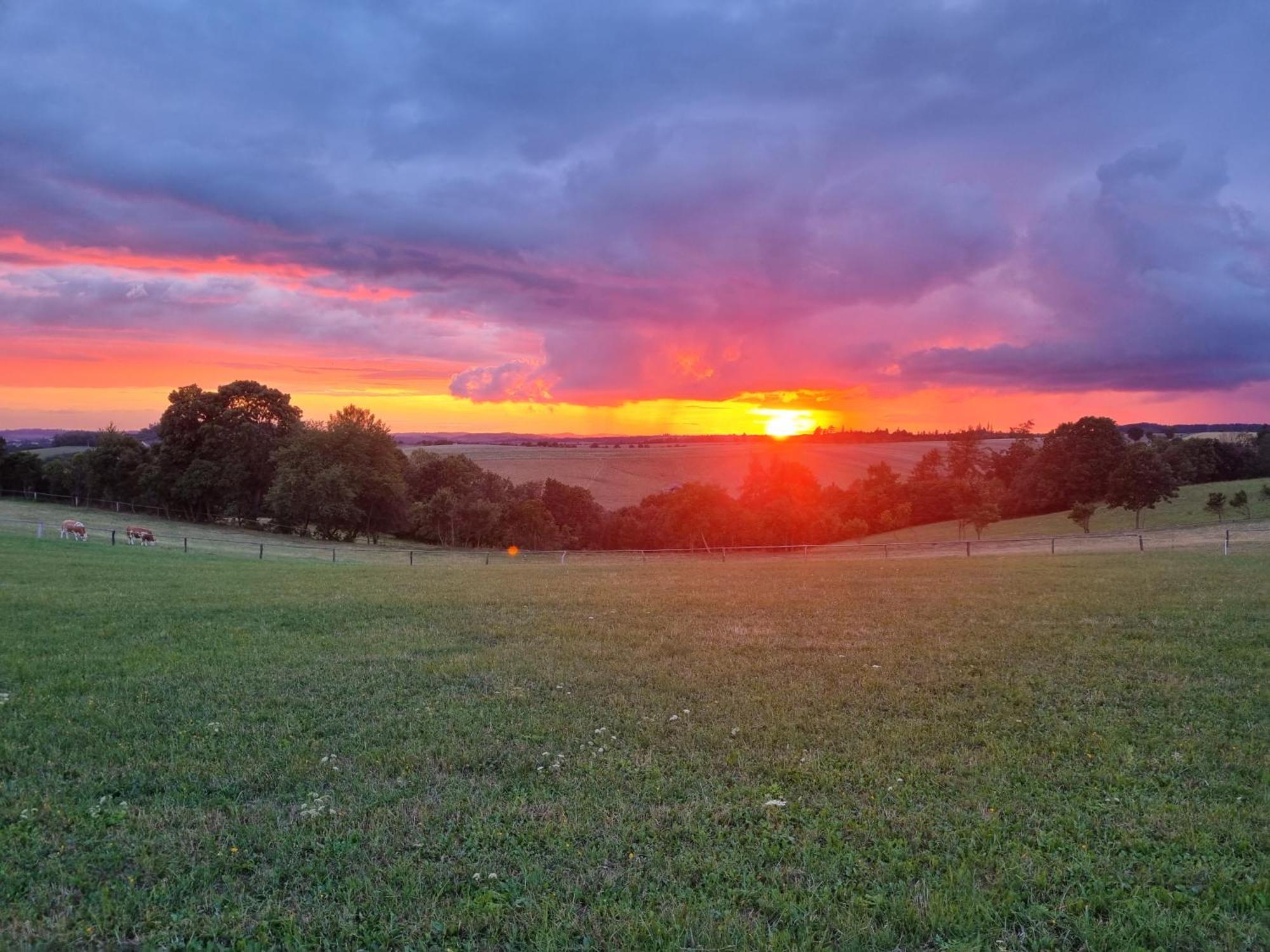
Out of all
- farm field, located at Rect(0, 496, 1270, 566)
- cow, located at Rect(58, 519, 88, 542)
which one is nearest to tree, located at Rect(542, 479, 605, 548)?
farm field, located at Rect(0, 496, 1270, 566)

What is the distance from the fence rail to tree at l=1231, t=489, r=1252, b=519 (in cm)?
1132

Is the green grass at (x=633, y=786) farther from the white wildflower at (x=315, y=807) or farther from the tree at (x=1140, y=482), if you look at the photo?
the tree at (x=1140, y=482)

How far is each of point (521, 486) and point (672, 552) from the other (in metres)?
36.0

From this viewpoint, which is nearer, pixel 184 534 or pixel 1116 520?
pixel 184 534

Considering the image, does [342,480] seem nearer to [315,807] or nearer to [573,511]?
[573,511]

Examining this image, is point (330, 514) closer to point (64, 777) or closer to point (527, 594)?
point (527, 594)

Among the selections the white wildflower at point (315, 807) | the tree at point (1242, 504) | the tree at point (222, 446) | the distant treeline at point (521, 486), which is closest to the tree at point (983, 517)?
the distant treeline at point (521, 486)

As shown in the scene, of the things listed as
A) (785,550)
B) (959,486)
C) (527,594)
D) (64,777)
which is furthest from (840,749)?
(959,486)

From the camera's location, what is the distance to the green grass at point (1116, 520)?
68.0 metres

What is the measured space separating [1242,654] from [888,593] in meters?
9.40

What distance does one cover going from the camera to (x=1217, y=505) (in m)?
66.0

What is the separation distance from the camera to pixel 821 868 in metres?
5.52

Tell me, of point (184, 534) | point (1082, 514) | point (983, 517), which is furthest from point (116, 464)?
point (1082, 514)

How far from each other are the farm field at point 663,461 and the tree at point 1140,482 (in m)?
39.3
